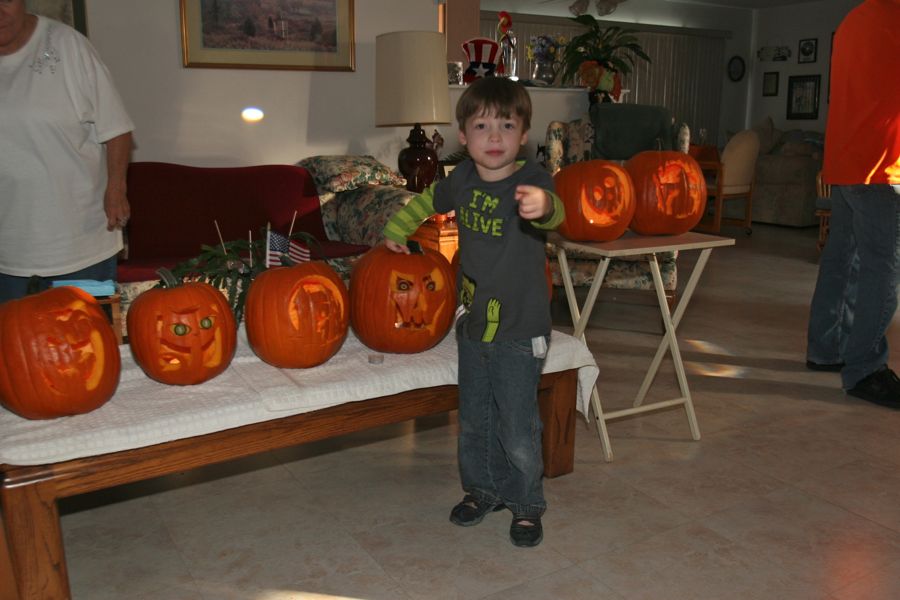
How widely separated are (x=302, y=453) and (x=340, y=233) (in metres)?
1.98

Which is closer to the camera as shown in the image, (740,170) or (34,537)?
(34,537)

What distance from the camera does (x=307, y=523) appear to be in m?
2.07

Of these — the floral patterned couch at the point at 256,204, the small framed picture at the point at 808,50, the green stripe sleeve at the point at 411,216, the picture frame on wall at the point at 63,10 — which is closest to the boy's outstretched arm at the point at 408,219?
the green stripe sleeve at the point at 411,216

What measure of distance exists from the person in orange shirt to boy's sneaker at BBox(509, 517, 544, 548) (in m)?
1.75

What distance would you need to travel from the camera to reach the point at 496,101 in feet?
5.76

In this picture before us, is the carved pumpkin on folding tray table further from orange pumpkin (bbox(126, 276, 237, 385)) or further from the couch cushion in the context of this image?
the couch cushion

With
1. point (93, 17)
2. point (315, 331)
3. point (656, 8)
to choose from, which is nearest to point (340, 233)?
point (93, 17)

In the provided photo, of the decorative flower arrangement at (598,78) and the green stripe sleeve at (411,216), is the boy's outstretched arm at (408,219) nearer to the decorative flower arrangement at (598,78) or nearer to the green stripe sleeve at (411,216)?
the green stripe sleeve at (411,216)

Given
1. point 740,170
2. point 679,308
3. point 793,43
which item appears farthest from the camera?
point 793,43

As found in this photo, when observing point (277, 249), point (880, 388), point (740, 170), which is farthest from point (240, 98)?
point (740, 170)

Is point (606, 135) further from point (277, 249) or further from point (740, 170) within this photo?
point (740, 170)

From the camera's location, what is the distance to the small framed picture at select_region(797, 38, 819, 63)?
36.2 feet

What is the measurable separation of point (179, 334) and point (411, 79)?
2763mm

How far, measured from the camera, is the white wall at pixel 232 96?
4109mm
